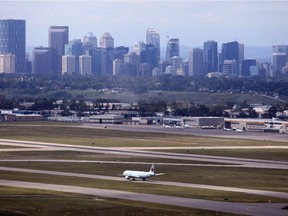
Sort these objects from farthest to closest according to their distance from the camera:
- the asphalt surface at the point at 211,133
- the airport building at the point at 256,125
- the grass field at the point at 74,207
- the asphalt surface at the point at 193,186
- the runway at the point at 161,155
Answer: the airport building at the point at 256,125 < the asphalt surface at the point at 211,133 < the runway at the point at 161,155 < the asphalt surface at the point at 193,186 < the grass field at the point at 74,207

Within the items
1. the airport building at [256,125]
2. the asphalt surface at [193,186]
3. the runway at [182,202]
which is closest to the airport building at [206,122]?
the airport building at [256,125]

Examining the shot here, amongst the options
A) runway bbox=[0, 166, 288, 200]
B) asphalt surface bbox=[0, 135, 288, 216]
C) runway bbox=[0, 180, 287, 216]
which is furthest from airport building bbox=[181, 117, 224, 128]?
runway bbox=[0, 180, 287, 216]

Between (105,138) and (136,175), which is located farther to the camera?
(105,138)

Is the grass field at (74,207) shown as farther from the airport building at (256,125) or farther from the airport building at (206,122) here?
the airport building at (206,122)

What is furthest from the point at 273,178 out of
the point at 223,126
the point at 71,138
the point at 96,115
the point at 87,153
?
the point at 96,115

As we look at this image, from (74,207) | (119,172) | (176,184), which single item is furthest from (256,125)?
(74,207)

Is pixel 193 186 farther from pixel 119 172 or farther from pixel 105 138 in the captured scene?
pixel 105 138
